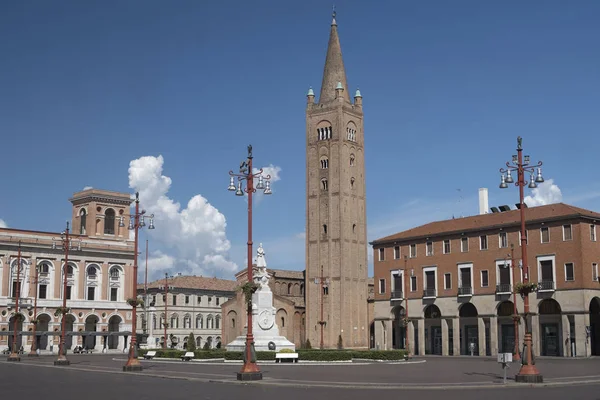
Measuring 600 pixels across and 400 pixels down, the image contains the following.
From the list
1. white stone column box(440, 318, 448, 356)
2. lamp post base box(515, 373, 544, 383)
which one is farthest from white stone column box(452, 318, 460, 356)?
lamp post base box(515, 373, 544, 383)

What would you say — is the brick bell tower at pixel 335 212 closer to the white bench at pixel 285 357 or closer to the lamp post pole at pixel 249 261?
the white bench at pixel 285 357

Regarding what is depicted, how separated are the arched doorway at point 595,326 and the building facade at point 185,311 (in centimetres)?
5567

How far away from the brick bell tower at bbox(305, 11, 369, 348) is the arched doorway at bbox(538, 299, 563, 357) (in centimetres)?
3506

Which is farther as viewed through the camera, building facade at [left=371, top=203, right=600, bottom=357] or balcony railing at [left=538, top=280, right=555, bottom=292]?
balcony railing at [left=538, top=280, right=555, bottom=292]

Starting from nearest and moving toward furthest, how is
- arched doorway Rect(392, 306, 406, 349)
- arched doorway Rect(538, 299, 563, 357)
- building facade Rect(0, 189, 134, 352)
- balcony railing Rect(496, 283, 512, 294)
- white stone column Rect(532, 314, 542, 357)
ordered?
arched doorway Rect(538, 299, 563, 357), white stone column Rect(532, 314, 542, 357), balcony railing Rect(496, 283, 512, 294), arched doorway Rect(392, 306, 406, 349), building facade Rect(0, 189, 134, 352)

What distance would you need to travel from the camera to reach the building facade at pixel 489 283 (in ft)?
227

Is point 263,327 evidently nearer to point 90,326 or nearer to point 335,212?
point 90,326

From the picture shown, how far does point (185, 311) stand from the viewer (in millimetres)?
116375

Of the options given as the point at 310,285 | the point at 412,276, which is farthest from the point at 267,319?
the point at 310,285

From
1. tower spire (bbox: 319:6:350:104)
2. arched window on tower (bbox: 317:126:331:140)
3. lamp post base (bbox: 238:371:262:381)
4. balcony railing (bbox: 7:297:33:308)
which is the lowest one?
lamp post base (bbox: 238:371:262:381)

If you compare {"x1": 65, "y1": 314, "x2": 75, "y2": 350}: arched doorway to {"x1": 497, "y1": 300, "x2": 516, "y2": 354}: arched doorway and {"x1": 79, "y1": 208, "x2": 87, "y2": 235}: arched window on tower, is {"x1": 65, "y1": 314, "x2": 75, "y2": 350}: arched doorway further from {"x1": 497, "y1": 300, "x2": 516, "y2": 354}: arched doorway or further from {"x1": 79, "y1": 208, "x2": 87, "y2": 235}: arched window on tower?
{"x1": 497, "y1": 300, "x2": 516, "y2": 354}: arched doorway

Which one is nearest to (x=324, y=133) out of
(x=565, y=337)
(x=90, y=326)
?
(x=90, y=326)

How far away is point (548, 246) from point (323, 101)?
159 feet

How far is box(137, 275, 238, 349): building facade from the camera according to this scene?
374 feet
